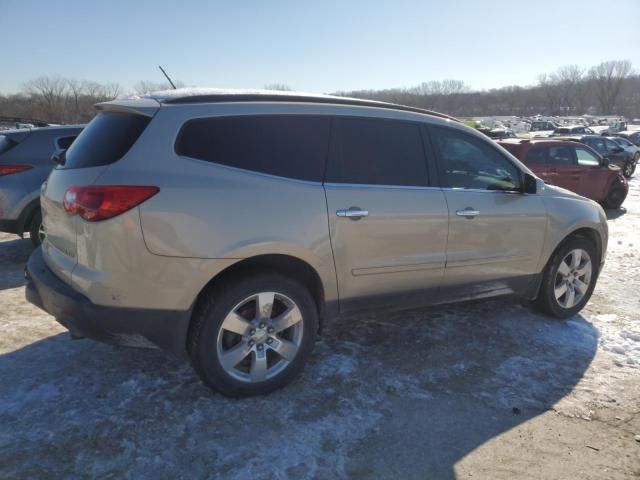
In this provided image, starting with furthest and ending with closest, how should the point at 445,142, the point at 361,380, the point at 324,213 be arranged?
the point at 445,142, the point at 361,380, the point at 324,213

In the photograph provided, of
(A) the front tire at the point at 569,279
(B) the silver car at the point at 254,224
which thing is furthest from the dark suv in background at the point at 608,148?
(B) the silver car at the point at 254,224

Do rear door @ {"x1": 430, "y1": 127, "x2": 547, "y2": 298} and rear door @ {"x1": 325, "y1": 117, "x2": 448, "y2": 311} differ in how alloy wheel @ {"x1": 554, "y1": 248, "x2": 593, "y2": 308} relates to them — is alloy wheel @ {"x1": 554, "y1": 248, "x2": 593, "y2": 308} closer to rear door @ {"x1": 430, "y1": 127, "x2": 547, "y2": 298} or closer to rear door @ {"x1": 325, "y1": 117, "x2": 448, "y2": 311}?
rear door @ {"x1": 430, "y1": 127, "x2": 547, "y2": 298}

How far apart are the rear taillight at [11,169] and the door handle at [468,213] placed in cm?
507

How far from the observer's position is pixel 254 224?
2.90 metres

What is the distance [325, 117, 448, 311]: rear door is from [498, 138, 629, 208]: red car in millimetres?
6735

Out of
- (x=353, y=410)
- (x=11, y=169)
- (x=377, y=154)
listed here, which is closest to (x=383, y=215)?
(x=377, y=154)

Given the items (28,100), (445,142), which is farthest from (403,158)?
(28,100)

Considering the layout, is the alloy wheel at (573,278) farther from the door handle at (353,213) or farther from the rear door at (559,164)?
the rear door at (559,164)

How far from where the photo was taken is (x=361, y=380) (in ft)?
11.2

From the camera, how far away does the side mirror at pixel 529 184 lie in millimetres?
4230

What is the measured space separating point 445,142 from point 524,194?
2.95 feet

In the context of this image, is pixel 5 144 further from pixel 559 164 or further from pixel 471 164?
pixel 559 164

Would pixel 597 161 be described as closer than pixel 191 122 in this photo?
No

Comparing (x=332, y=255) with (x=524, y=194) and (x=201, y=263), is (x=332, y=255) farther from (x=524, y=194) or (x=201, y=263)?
(x=524, y=194)
